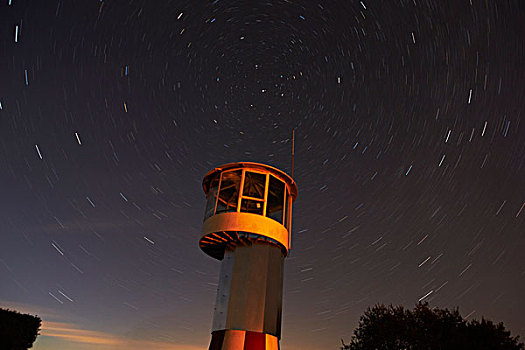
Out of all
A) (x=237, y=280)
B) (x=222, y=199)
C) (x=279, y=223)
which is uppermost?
(x=222, y=199)

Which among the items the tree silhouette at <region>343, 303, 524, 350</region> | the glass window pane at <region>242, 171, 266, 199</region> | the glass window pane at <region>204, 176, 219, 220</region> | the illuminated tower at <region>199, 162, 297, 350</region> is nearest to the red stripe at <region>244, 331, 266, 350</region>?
the illuminated tower at <region>199, 162, 297, 350</region>

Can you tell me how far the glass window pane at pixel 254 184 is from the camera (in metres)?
17.9

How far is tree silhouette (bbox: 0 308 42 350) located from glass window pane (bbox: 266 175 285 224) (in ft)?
45.9

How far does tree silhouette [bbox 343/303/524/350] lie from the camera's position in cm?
2120

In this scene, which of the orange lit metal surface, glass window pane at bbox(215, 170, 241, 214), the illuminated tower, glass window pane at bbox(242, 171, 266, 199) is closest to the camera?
the illuminated tower

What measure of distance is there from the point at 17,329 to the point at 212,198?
12.2 m

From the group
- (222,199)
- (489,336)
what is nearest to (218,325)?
(222,199)

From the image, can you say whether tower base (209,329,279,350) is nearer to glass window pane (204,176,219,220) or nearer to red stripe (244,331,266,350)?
red stripe (244,331,266,350)

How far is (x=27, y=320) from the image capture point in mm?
19109

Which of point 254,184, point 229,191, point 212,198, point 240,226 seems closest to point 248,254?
point 240,226

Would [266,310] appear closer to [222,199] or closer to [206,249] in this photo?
[206,249]

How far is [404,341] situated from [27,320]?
2165cm

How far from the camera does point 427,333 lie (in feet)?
72.5

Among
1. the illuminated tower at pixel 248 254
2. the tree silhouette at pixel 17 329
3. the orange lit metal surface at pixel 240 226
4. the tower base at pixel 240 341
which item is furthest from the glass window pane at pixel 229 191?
the tree silhouette at pixel 17 329
